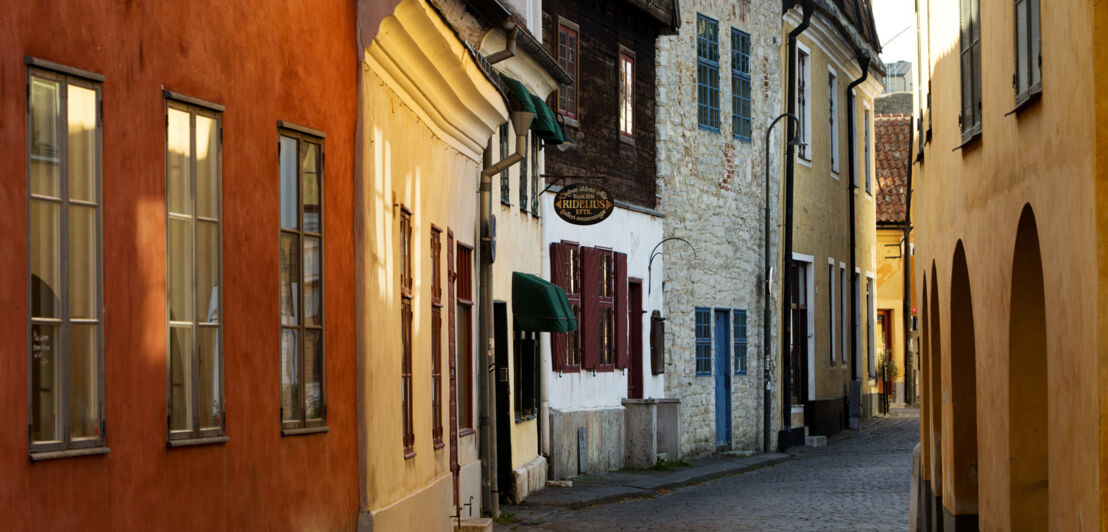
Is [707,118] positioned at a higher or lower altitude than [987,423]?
higher

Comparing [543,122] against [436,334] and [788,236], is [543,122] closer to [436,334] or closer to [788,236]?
[436,334]

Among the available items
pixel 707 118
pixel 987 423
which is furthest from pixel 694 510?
pixel 707 118

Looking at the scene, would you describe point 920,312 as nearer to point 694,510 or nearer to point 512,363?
point 694,510

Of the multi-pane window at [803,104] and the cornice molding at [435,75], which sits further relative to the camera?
the multi-pane window at [803,104]

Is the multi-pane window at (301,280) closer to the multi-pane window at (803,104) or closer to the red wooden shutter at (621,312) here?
the red wooden shutter at (621,312)

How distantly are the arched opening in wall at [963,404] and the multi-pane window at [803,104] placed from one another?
18.5 m

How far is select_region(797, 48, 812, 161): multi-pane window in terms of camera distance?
32.0 m

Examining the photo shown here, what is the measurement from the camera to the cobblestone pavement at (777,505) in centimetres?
1641

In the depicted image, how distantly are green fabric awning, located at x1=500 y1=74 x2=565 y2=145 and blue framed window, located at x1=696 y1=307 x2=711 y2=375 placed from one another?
277 inches

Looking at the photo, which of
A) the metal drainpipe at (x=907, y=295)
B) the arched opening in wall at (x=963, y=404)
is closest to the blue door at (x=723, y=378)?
the metal drainpipe at (x=907, y=295)

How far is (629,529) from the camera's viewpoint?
52.5 feet

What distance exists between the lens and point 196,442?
730 centimetres

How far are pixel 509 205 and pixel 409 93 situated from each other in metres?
7.58

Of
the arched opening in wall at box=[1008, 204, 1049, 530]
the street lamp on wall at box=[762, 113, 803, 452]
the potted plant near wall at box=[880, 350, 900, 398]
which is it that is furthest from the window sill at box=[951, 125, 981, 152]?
the potted plant near wall at box=[880, 350, 900, 398]
